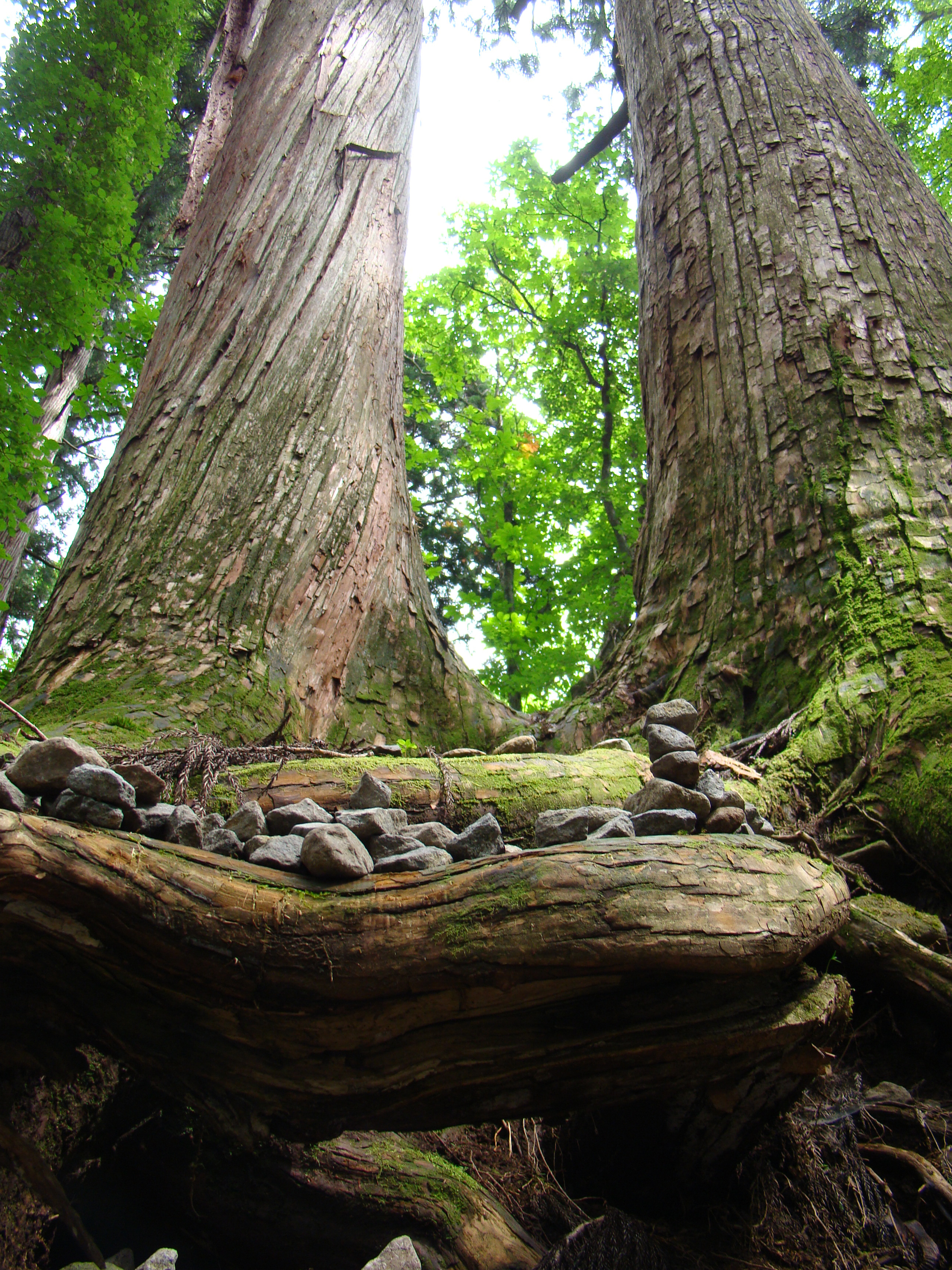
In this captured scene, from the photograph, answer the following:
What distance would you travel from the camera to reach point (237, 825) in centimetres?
119

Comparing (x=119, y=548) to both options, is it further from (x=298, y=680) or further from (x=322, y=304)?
(x=322, y=304)

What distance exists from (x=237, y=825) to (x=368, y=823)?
0.21 meters

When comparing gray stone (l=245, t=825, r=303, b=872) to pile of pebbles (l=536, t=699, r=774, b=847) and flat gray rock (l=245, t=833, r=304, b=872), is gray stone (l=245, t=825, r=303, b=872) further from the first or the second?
pile of pebbles (l=536, t=699, r=774, b=847)

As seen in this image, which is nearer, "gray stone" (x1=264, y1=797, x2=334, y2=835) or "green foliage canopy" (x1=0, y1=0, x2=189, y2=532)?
"gray stone" (x1=264, y1=797, x2=334, y2=835)

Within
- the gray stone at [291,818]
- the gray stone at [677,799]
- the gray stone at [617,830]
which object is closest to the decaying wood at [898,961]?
the gray stone at [677,799]

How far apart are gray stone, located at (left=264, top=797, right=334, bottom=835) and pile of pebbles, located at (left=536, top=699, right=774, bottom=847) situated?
384mm

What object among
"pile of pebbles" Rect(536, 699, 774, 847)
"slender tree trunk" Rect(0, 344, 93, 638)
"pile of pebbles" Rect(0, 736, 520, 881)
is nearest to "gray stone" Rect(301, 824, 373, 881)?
"pile of pebbles" Rect(0, 736, 520, 881)

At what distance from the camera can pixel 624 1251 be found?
1.03 metres

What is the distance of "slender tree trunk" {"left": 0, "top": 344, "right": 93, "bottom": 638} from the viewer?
8.56 m

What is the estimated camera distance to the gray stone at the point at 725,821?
1.23m

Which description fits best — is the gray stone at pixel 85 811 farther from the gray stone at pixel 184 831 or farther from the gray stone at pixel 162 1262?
the gray stone at pixel 162 1262

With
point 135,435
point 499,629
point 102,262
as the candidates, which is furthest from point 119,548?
point 499,629

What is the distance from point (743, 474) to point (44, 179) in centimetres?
→ 558

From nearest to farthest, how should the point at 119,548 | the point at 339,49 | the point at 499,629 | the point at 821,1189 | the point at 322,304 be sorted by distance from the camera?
the point at 821,1189, the point at 119,548, the point at 322,304, the point at 339,49, the point at 499,629
